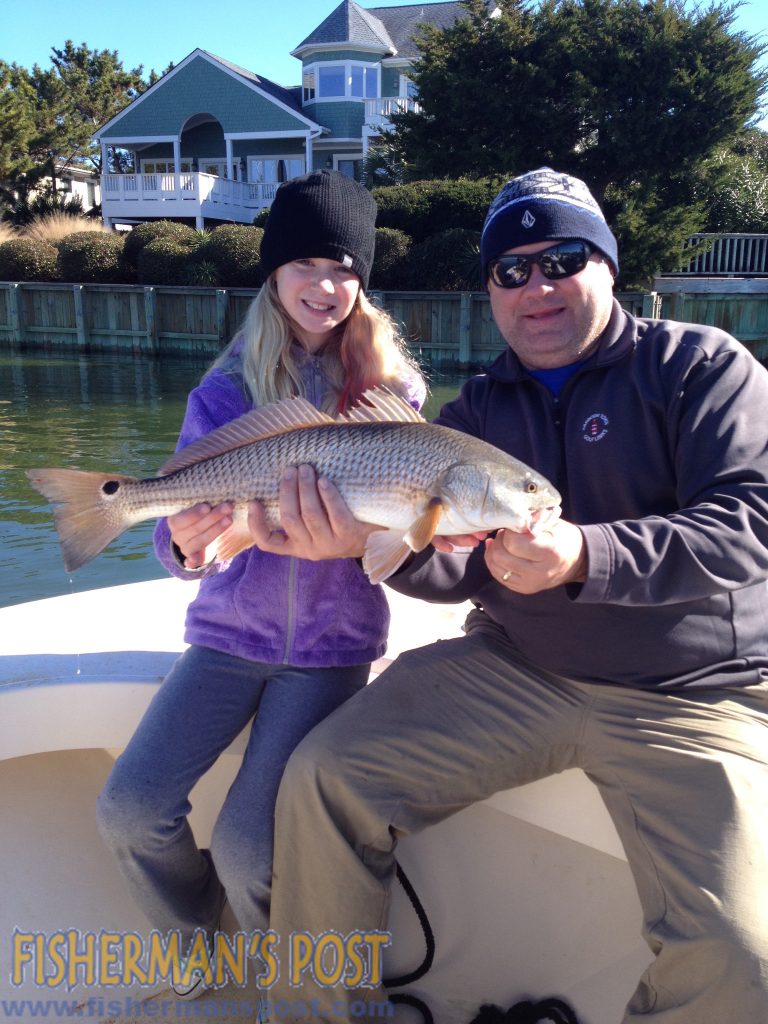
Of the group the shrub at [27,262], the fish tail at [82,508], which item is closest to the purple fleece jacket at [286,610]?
the fish tail at [82,508]

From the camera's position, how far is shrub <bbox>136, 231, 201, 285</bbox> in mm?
25609

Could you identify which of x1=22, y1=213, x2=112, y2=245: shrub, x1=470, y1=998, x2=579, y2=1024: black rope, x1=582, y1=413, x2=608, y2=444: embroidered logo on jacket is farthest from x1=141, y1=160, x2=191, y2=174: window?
x1=470, y1=998, x2=579, y2=1024: black rope

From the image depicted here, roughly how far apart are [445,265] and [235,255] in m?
6.48

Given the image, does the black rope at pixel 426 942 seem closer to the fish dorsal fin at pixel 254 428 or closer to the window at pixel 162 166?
the fish dorsal fin at pixel 254 428

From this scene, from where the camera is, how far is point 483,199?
981 inches

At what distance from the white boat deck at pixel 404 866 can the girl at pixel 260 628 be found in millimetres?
278

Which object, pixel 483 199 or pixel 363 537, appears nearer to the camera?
pixel 363 537

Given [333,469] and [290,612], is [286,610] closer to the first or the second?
[290,612]

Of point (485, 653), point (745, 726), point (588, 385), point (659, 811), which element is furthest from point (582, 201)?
point (659, 811)

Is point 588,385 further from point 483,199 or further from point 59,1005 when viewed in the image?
point 483,199

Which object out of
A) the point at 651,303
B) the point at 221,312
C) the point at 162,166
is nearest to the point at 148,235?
the point at 221,312

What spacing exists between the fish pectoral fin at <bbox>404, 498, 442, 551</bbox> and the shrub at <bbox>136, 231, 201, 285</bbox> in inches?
972

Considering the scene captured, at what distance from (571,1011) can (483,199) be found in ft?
81.2

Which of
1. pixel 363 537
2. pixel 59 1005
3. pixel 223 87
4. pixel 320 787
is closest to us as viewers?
pixel 320 787
